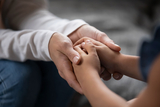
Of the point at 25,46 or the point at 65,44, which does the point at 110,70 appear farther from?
the point at 25,46

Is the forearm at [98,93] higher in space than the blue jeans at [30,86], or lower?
higher

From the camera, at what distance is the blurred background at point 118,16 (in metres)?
0.83

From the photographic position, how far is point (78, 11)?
101cm

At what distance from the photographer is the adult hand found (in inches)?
18.8

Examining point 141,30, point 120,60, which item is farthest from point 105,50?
point 141,30

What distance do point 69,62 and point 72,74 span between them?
0.04m

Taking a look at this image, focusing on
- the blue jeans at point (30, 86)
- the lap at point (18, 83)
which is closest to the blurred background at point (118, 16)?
the blue jeans at point (30, 86)

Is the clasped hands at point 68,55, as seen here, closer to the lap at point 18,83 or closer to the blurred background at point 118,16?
the lap at point 18,83

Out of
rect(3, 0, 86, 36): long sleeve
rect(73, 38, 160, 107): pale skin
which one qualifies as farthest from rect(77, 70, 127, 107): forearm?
rect(3, 0, 86, 36): long sleeve

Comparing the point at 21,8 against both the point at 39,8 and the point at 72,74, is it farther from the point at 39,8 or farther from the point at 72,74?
the point at 72,74

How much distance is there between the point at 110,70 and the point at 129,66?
66 millimetres

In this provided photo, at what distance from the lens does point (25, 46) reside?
498 millimetres

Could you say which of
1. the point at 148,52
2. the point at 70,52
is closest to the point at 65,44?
the point at 70,52

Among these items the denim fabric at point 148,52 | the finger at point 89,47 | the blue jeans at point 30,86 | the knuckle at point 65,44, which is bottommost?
the blue jeans at point 30,86
